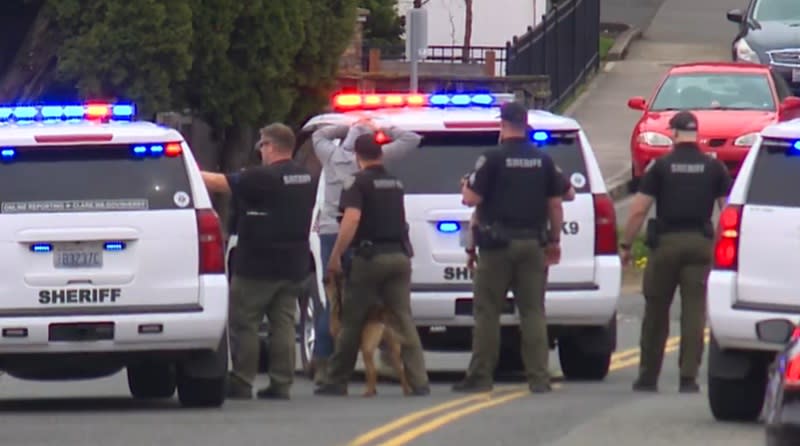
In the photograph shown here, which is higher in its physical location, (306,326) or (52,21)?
(52,21)

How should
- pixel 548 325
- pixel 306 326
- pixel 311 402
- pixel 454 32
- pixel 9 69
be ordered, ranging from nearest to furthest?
pixel 311 402 → pixel 548 325 → pixel 306 326 → pixel 9 69 → pixel 454 32

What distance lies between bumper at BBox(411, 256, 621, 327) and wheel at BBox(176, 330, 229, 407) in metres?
1.76

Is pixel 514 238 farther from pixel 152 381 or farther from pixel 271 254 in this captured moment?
pixel 152 381

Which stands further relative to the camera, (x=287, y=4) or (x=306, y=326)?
(x=287, y=4)

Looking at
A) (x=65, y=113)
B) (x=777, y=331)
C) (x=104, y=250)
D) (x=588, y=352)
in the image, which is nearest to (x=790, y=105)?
(x=588, y=352)

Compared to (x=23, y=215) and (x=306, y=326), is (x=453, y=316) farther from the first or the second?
(x=23, y=215)

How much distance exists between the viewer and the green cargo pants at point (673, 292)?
13648mm

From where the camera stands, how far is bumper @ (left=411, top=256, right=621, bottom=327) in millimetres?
14477

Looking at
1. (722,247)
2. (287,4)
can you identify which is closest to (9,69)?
(287,4)

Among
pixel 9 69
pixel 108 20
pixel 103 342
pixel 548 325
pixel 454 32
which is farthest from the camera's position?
pixel 454 32

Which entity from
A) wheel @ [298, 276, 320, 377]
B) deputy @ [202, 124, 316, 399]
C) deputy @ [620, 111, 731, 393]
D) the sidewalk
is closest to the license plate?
deputy @ [202, 124, 316, 399]

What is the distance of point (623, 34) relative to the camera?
1702 inches

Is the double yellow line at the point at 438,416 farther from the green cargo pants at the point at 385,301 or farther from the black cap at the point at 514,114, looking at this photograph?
the black cap at the point at 514,114

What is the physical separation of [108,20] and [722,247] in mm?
12861
